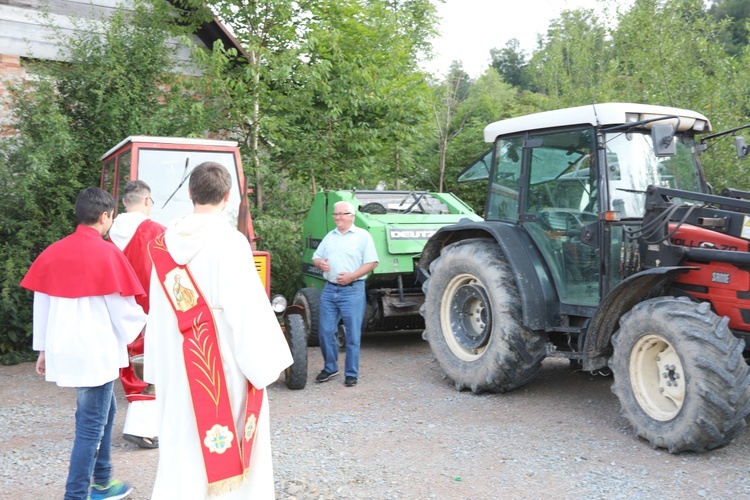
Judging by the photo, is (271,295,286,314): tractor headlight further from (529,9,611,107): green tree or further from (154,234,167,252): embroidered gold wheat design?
(529,9,611,107): green tree

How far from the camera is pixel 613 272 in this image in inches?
199

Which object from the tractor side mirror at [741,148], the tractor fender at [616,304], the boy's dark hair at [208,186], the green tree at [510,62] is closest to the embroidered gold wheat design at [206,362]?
the boy's dark hair at [208,186]

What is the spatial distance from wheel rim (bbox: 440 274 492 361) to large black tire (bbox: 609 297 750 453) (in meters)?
1.51

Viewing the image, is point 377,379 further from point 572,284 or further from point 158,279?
point 158,279

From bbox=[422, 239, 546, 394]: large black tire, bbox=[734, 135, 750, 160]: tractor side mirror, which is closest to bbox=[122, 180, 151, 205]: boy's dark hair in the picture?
bbox=[422, 239, 546, 394]: large black tire

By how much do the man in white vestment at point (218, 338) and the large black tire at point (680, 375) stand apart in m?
2.54

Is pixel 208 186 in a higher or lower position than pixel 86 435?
higher

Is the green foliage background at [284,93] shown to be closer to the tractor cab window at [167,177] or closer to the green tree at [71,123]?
the green tree at [71,123]

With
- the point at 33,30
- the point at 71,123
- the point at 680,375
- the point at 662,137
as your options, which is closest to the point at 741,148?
the point at 662,137

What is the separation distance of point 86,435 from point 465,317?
11.8ft

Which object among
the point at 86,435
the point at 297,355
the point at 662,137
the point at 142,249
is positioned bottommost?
the point at 297,355

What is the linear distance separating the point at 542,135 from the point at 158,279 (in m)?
3.69

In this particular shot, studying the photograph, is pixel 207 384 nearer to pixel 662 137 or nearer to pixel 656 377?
pixel 656 377

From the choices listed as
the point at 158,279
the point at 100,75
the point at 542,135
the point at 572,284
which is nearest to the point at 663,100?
the point at 542,135
